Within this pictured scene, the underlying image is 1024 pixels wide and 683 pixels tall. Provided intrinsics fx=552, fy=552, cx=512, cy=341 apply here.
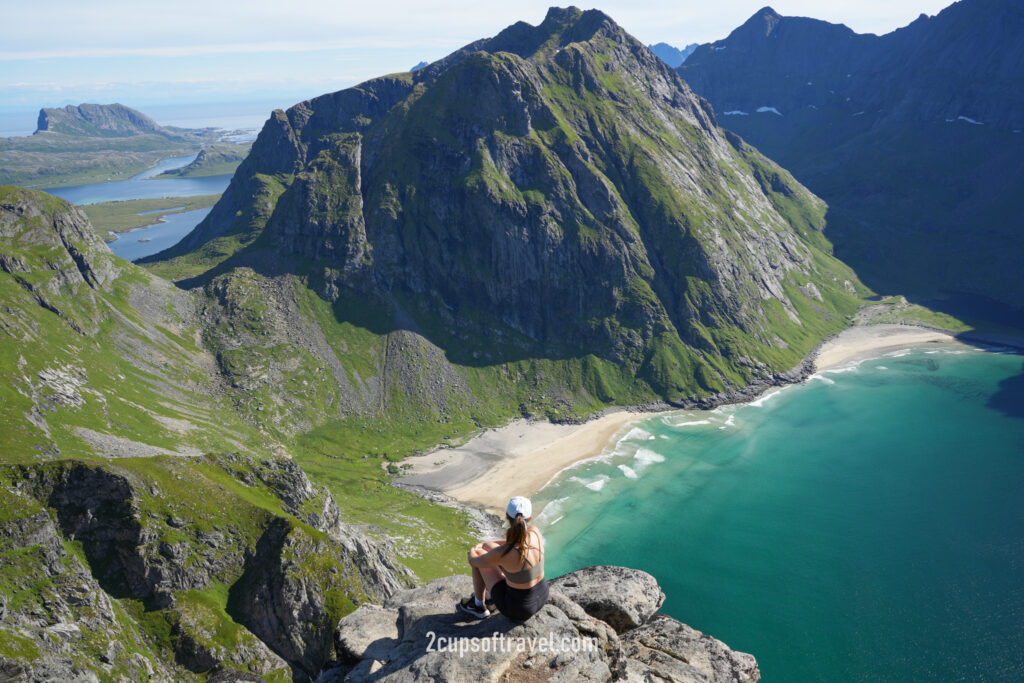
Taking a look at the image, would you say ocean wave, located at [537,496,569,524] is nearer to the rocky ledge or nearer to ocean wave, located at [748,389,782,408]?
ocean wave, located at [748,389,782,408]

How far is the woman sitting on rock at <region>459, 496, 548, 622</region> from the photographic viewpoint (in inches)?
680

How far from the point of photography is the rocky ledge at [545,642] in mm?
17359

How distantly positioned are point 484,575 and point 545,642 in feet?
9.30

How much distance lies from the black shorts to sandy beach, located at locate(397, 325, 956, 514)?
363 ft

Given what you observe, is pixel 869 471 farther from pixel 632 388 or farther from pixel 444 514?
pixel 444 514

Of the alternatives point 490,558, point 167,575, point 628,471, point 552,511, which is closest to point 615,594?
point 490,558

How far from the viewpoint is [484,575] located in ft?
61.4

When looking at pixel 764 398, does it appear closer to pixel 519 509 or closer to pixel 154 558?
pixel 154 558

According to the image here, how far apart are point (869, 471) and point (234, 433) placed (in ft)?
493

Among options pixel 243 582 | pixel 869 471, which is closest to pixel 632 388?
pixel 869 471

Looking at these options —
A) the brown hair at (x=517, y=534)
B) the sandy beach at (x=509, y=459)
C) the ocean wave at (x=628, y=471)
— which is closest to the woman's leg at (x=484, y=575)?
the brown hair at (x=517, y=534)

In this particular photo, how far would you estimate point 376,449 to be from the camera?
14988 cm

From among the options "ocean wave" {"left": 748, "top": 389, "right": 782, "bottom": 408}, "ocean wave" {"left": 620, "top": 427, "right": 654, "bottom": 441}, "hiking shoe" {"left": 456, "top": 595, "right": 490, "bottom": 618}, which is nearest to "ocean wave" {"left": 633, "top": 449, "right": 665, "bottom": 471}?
"ocean wave" {"left": 620, "top": 427, "right": 654, "bottom": 441}

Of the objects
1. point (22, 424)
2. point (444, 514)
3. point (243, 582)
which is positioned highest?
point (22, 424)
